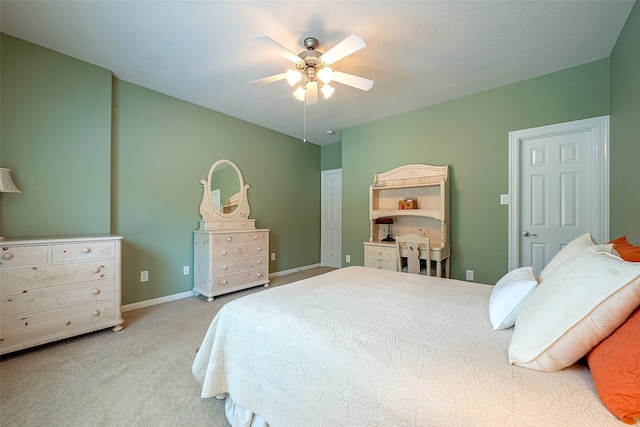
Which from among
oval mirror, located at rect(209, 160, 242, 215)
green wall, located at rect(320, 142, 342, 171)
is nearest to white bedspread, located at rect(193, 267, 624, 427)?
oval mirror, located at rect(209, 160, 242, 215)

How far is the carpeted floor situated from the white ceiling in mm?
2529

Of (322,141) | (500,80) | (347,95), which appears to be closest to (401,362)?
(347,95)

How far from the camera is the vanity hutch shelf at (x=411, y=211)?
311 cm

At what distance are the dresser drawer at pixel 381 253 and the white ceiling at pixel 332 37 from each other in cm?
194

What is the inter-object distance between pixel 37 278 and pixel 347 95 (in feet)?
11.0

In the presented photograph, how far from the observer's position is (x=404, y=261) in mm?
3203

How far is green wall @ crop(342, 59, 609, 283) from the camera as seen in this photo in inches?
99.0

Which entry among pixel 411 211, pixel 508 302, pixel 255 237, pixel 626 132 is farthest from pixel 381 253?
pixel 626 132

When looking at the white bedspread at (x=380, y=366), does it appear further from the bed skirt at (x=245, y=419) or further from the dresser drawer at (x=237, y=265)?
the dresser drawer at (x=237, y=265)

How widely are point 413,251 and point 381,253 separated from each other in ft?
1.61

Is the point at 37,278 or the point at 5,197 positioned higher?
the point at 5,197

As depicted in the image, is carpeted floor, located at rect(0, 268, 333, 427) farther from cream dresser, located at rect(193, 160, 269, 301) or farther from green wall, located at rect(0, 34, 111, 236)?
green wall, located at rect(0, 34, 111, 236)

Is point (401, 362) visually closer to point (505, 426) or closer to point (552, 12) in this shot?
point (505, 426)

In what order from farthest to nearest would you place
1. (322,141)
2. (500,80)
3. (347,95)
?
(322,141) < (347,95) < (500,80)
